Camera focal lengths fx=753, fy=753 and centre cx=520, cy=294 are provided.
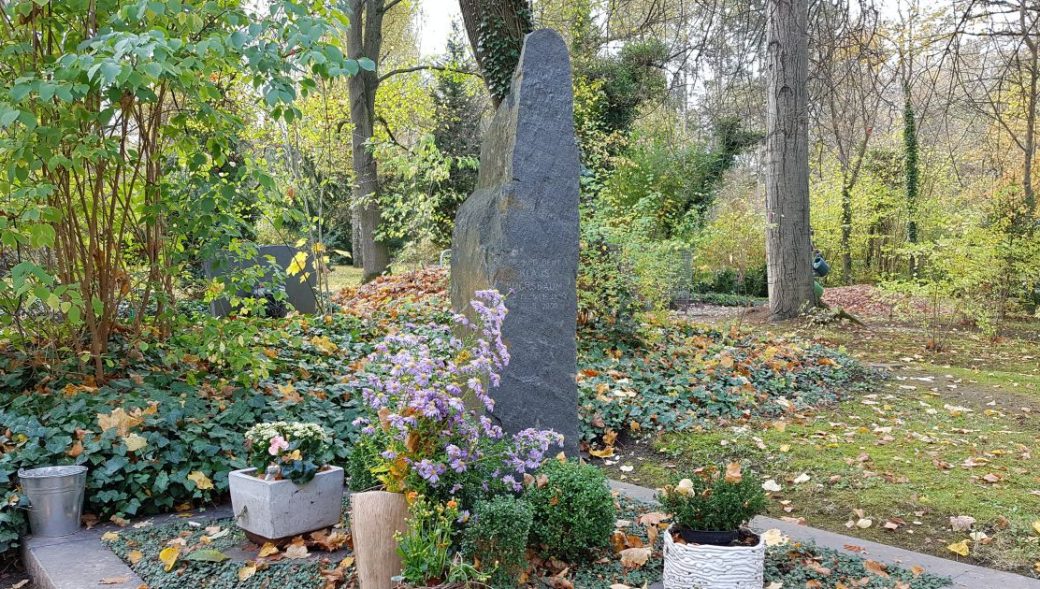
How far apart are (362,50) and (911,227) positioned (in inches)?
507

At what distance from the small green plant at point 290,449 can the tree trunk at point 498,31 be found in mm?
5401

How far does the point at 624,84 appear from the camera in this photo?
16.7 metres

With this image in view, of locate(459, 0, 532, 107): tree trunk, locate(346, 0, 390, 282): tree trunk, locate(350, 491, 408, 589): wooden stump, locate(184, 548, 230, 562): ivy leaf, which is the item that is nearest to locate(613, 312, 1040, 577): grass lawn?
locate(350, 491, 408, 589): wooden stump

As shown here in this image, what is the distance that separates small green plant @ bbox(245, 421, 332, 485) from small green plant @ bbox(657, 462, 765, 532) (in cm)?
158

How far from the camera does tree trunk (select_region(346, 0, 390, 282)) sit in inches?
574

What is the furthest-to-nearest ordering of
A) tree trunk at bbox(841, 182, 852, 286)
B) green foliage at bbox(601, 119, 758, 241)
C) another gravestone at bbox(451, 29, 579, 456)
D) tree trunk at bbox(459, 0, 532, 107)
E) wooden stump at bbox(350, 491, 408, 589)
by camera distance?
tree trunk at bbox(841, 182, 852, 286)
green foliage at bbox(601, 119, 758, 241)
tree trunk at bbox(459, 0, 532, 107)
another gravestone at bbox(451, 29, 579, 456)
wooden stump at bbox(350, 491, 408, 589)

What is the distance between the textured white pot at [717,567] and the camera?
2.58m

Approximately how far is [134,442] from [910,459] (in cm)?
452

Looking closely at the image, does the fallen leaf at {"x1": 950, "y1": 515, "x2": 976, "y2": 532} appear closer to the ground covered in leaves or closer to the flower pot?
the ground covered in leaves

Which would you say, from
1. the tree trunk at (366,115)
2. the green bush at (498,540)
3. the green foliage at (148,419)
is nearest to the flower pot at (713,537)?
the green bush at (498,540)

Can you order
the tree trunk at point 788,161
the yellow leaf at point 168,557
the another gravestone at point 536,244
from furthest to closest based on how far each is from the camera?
the tree trunk at point 788,161 → the another gravestone at point 536,244 → the yellow leaf at point 168,557

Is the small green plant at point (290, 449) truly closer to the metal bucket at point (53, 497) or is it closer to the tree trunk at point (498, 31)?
the metal bucket at point (53, 497)

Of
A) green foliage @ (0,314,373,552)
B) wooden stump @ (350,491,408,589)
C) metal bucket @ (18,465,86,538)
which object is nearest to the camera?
wooden stump @ (350,491,408,589)

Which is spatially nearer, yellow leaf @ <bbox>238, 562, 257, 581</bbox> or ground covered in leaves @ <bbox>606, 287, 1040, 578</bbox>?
yellow leaf @ <bbox>238, 562, 257, 581</bbox>
